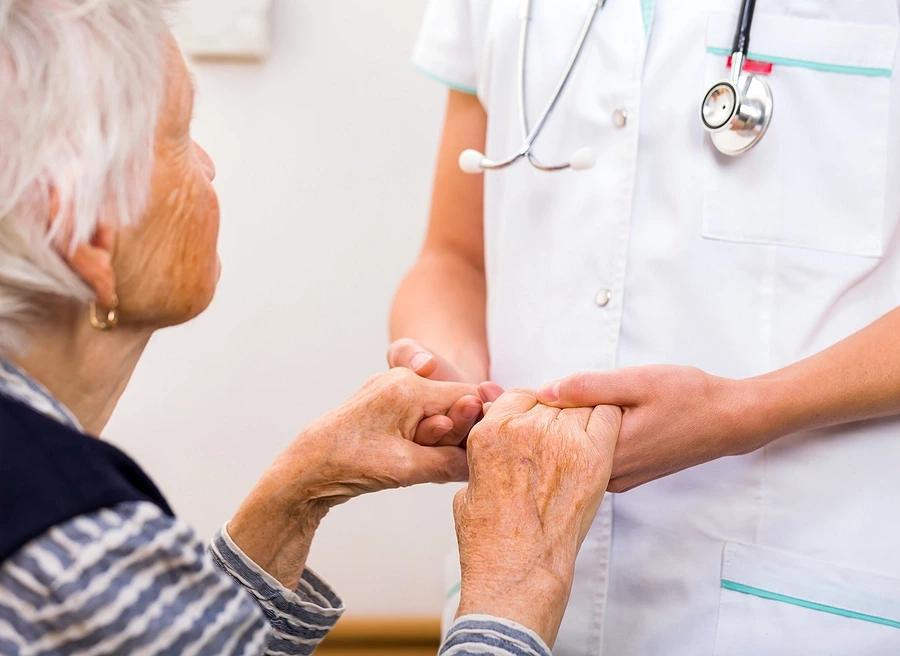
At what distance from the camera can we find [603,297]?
3.14 ft

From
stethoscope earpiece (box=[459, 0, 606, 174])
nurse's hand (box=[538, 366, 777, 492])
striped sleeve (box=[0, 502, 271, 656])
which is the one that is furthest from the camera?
stethoscope earpiece (box=[459, 0, 606, 174])

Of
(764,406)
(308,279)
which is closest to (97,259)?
(764,406)

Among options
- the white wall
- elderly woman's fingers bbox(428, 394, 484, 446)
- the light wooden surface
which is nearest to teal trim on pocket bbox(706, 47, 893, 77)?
elderly woman's fingers bbox(428, 394, 484, 446)

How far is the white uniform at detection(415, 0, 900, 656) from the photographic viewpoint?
0.88 metres

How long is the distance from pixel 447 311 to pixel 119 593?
0.63 meters

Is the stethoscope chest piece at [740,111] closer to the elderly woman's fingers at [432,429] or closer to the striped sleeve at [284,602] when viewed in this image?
the elderly woman's fingers at [432,429]

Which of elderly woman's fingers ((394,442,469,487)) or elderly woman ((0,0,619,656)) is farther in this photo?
elderly woman's fingers ((394,442,469,487))

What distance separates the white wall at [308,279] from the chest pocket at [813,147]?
37.6 inches

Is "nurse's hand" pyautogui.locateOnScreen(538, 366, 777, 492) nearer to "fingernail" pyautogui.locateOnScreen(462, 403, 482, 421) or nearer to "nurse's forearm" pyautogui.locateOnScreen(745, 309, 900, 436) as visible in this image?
"nurse's forearm" pyautogui.locateOnScreen(745, 309, 900, 436)

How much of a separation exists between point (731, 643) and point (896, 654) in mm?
148

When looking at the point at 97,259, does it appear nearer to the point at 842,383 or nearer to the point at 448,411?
the point at 448,411

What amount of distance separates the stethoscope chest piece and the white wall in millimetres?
963

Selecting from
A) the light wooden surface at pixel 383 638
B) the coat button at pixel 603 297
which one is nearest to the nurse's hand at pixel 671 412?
the coat button at pixel 603 297

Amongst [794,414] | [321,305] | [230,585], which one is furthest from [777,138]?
[321,305]
